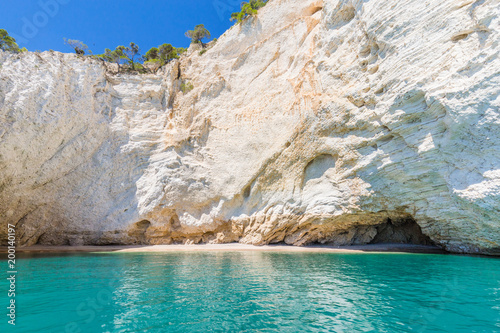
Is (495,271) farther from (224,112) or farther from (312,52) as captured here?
(224,112)

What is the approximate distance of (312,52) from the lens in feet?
66.2

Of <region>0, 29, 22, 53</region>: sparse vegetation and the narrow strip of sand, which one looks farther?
<region>0, 29, 22, 53</region>: sparse vegetation

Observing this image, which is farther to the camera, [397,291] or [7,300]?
[397,291]

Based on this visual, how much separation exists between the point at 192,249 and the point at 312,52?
17.0 meters

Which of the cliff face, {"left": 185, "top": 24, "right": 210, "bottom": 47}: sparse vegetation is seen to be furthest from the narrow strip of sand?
{"left": 185, "top": 24, "right": 210, "bottom": 47}: sparse vegetation

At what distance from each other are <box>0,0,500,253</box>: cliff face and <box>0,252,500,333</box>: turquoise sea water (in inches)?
213

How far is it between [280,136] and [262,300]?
1413 centimetres

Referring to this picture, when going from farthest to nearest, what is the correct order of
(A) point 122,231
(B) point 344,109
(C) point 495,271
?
1. (A) point 122,231
2. (B) point 344,109
3. (C) point 495,271

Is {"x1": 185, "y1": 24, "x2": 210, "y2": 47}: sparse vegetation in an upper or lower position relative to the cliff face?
upper

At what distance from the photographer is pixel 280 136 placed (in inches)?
758

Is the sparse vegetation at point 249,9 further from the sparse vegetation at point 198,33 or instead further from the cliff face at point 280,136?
the sparse vegetation at point 198,33

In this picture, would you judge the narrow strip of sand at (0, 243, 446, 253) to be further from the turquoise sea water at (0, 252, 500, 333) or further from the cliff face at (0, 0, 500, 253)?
the turquoise sea water at (0, 252, 500, 333)

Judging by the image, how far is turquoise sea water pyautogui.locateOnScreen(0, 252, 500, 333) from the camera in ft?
15.7

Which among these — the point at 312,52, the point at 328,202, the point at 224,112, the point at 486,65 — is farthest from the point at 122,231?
the point at 486,65
